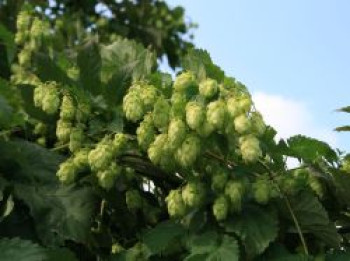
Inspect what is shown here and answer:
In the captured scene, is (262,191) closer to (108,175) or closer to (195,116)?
(195,116)

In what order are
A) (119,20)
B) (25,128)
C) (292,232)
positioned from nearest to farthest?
(292,232) → (25,128) → (119,20)

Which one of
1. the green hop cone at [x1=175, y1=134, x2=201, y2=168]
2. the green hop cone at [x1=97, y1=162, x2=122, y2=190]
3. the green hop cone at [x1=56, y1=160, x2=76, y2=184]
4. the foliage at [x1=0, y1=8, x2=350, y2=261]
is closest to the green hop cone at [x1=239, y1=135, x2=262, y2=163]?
the foliage at [x1=0, y1=8, x2=350, y2=261]

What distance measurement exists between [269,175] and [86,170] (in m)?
0.47

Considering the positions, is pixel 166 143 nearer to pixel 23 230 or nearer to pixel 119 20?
pixel 23 230

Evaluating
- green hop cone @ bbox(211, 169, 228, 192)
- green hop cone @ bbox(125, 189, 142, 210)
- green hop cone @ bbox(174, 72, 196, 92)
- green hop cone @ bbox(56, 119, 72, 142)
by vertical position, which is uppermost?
green hop cone @ bbox(174, 72, 196, 92)

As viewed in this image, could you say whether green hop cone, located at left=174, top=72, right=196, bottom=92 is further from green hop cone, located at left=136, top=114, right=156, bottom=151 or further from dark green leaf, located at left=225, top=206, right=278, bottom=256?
dark green leaf, located at left=225, top=206, right=278, bottom=256

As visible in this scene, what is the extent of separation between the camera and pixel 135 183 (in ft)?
7.18

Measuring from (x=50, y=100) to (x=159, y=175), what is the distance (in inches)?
13.8

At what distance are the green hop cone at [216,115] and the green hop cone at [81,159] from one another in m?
0.38

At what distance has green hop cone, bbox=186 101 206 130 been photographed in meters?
1.75

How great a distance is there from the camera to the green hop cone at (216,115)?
175cm

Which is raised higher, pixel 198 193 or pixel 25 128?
pixel 25 128

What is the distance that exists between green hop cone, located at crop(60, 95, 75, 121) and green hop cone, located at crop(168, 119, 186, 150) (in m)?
0.36

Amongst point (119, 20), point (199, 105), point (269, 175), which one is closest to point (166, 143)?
point (199, 105)
